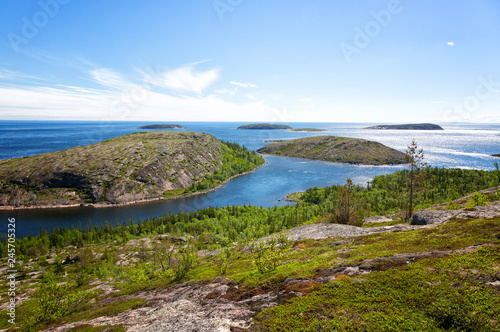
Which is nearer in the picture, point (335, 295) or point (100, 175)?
point (335, 295)

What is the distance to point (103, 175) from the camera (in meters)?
126

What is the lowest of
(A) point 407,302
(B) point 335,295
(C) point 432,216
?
(C) point 432,216

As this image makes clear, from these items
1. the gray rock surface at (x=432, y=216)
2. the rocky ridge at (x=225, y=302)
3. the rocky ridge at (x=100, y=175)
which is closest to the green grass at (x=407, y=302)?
the rocky ridge at (x=225, y=302)

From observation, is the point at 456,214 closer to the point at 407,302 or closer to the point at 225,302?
the point at 407,302

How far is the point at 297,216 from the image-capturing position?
254 ft

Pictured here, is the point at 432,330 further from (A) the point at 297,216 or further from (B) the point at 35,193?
(B) the point at 35,193

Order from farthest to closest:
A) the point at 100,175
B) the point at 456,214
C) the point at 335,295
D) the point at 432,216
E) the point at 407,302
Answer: the point at 100,175 < the point at 432,216 < the point at 456,214 < the point at 335,295 < the point at 407,302

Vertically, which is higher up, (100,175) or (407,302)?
(407,302)

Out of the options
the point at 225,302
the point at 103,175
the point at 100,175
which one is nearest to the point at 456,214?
the point at 225,302

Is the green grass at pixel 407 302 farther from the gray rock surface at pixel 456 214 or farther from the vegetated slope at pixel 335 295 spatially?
the gray rock surface at pixel 456 214

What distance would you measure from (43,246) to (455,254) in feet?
283

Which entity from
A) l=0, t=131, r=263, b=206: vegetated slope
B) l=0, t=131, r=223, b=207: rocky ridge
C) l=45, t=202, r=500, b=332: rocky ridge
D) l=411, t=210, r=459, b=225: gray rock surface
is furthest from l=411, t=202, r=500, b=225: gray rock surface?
l=0, t=131, r=223, b=207: rocky ridge

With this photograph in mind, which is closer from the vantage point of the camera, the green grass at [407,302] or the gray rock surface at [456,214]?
the green grass at [407,302]

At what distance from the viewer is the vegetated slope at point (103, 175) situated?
11406 centimetres
